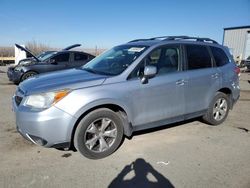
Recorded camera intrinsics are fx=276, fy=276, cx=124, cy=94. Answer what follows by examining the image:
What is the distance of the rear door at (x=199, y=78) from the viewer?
5305 mm

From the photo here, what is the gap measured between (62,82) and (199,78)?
2.69 meters

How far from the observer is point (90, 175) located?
12.5ft

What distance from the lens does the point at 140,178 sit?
12.2 feet

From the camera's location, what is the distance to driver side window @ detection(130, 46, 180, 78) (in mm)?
4778

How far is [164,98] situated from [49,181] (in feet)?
7.80

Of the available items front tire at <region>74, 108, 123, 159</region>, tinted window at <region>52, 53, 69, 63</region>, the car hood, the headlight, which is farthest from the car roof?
tinted window at <region>52, 53, 69, 63</region>

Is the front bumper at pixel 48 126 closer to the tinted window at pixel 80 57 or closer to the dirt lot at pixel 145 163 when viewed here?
the dirt lot at pixel 145 163

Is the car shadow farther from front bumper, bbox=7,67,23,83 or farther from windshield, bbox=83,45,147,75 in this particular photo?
front bumper, bbox=7,67,23,83

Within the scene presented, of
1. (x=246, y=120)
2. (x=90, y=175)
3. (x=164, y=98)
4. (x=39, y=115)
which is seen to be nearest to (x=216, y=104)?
(x=246, y=120)

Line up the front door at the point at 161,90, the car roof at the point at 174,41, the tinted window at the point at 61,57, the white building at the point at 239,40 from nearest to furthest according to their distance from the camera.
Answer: the front door at the point at 161,90
the car roof at the point at 174,41
the tinted window at the point at 61,57
the white building at the point at 239,40

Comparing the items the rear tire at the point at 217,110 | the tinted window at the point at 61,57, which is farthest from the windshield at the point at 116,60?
the tinted window at the point at 61,57

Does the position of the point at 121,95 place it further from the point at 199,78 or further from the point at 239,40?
the point at 239,40

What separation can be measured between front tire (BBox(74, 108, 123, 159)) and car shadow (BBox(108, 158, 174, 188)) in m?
0.52

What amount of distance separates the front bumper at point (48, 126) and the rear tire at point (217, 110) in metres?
3.20
